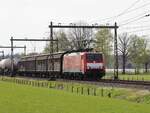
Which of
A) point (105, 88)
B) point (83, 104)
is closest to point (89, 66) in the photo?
point (105, 88)

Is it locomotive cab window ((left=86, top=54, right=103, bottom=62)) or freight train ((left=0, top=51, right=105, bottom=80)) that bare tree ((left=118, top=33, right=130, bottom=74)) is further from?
locomotive cab window ((left=86, top=54, right=103, bottom=62))

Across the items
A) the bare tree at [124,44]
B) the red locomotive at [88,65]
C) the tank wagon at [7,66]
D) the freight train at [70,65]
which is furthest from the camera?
the bare tree at [124,44]

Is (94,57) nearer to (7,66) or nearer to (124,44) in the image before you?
(7,66)

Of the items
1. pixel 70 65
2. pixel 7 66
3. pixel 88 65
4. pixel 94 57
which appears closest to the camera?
pixel 88 65

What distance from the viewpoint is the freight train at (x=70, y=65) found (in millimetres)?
62938

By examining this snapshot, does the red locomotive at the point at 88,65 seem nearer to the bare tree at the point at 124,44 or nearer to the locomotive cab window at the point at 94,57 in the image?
the locomotive cab window at the point at 94,57

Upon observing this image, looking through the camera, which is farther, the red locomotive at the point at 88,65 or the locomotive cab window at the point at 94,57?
the locomotive cab window at the point at 94,57

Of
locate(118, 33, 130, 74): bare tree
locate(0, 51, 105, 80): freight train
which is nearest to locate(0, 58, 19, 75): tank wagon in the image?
locate(0, 51, 105, 80): freight train

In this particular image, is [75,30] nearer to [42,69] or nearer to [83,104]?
[42,69]

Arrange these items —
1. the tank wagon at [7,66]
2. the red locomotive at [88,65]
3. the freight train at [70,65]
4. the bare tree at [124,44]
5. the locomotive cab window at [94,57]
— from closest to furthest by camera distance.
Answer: the red locomotive at [88,65], the freight train at [70,65], the locomotive cab window at [94,57], the tank wagon at [7,66], the bare tree at [124,44]

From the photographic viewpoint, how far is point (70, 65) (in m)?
67.7

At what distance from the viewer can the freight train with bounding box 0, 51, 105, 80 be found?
2478 inches

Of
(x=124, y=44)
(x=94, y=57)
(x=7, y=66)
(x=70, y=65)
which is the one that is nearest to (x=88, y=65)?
(x=94, y=57)

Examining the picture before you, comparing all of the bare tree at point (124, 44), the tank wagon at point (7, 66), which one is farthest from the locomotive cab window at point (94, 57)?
the bare tree at point (124, 44)
